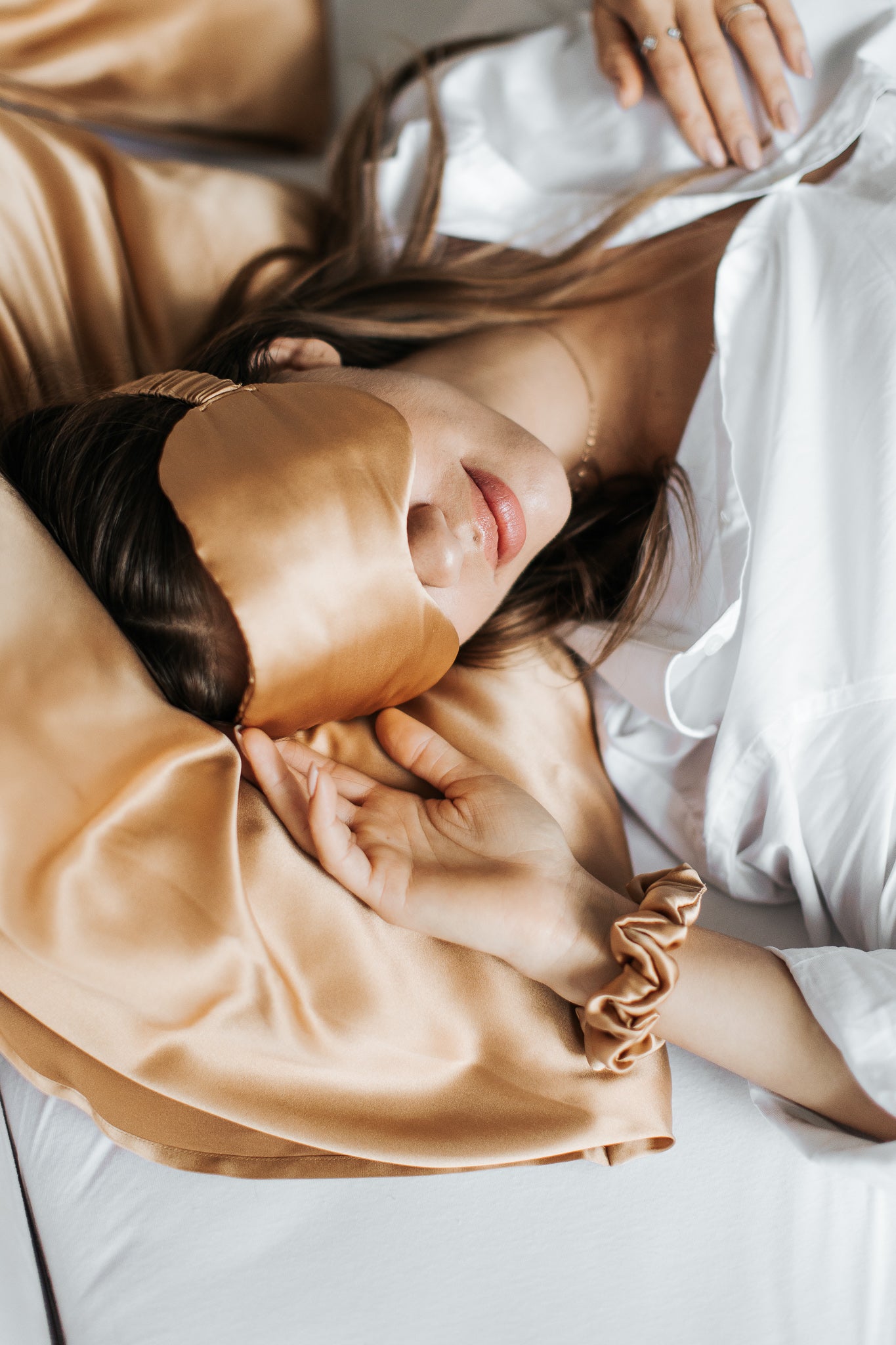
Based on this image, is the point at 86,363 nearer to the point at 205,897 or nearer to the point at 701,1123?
the point at 205,897

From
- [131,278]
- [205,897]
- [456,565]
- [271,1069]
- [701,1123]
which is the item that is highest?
[131,278]

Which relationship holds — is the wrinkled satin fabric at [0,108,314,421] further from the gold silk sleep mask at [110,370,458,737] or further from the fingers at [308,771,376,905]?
the fingers at [308,771,376,905]

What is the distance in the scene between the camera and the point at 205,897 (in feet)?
1.95

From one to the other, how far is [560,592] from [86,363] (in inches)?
20.8

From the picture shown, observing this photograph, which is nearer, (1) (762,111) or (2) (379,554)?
(2) (379,554)

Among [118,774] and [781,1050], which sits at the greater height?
[118,774]

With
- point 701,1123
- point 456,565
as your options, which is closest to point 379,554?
point 456,565

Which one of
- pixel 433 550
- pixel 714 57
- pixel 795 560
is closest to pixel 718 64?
pixel 714 57

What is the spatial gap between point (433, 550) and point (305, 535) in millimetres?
92

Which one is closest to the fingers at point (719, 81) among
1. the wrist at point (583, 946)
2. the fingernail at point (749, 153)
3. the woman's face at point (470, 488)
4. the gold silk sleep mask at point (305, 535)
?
the fingernail at point (749, 153)

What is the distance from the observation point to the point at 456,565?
25.5 inches

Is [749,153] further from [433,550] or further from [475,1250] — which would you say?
[475,1250]

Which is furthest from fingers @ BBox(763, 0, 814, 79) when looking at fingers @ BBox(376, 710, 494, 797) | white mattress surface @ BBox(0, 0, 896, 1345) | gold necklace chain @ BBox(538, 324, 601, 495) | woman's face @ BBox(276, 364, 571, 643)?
white mattress surface @ BBox(0, 0, 896, 1345)

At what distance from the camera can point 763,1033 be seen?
63 centimetres
